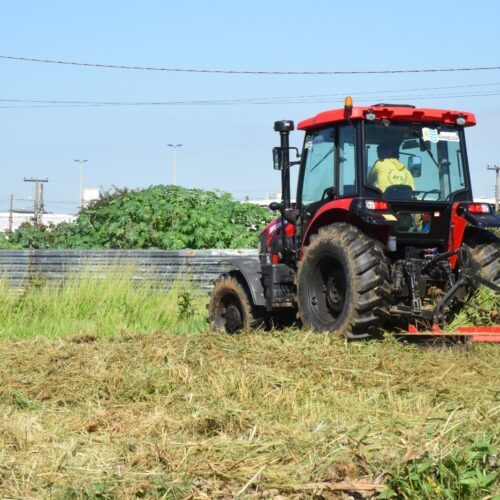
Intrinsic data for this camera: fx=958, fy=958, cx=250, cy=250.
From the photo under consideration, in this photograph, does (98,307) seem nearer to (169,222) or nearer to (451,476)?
(169,222)

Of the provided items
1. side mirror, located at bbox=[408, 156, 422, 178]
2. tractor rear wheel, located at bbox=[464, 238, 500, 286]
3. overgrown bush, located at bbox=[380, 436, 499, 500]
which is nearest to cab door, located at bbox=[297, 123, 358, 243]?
side mirror, located at bbox=[408, 156, 422, 178]

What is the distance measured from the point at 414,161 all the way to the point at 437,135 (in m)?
0.38

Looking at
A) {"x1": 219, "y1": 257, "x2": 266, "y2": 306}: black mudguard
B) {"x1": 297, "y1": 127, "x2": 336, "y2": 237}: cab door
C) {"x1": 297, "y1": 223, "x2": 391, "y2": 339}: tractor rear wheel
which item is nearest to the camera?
{"x1": 297, "y1": 223, "x2": 391, "y2": 339}: tractor rear wheel

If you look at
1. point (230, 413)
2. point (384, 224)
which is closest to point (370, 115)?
point (384, 224)

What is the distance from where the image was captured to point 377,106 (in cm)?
924

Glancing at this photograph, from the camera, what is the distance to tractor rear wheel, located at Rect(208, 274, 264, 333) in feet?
35.0

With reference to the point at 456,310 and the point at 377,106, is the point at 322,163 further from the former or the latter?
the point at 456,310

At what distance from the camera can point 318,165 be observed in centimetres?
989

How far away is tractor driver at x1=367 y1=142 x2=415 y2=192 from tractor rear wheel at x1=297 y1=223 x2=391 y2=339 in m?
0.55

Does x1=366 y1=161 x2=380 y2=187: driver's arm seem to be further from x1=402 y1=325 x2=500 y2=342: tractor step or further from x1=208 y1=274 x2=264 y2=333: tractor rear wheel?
x1=208 y1=274 x2=264 y2=333: tractor rear wheel

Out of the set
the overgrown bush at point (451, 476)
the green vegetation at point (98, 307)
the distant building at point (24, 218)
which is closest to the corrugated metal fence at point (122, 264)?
the green vegetation at point (98, 307)

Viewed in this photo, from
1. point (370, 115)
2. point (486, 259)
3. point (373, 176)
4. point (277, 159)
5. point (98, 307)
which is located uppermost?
point (370, 115)

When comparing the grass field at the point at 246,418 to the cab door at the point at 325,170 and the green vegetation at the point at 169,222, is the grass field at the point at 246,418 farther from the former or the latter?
the green vegetation at the point at 169,222

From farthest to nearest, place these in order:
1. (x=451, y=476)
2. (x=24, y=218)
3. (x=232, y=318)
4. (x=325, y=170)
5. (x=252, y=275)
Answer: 1. (x=24, y=218)
2. (x=232, y=318)
3. (x=252, y=275)
4. (x=325, y=170)
5. (x=451, y=476)
